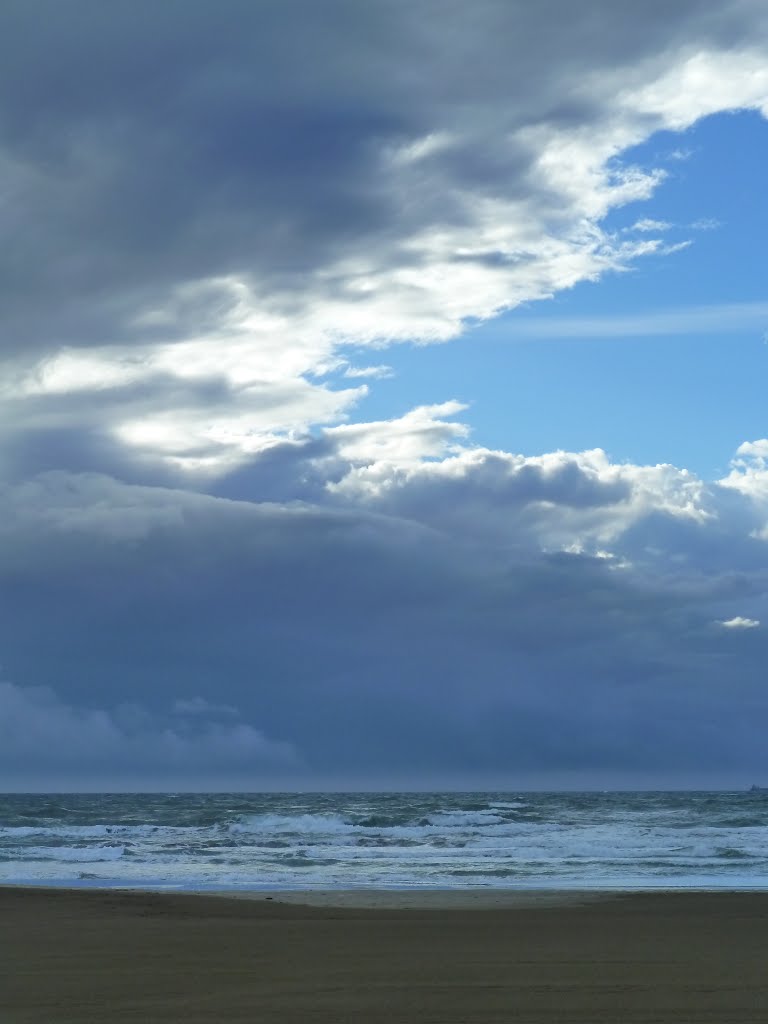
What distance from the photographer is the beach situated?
32.8ft

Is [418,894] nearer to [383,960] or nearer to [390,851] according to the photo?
[383,960]

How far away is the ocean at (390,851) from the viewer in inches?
1058

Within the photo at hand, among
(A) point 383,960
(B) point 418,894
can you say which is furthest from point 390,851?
(A) point 383,960

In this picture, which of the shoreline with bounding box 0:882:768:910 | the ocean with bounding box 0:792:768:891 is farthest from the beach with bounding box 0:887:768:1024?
the ocean with bounding box 0:792:768:891

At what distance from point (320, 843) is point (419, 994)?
30.7 m

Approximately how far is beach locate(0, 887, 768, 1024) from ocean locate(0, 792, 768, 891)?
19.3ft

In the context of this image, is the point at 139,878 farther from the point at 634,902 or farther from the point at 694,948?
the point at 694,948

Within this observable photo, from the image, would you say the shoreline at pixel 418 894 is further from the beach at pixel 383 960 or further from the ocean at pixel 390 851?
the ocean at pixel 390 851

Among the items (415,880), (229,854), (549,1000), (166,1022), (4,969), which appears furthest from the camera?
(229,854)

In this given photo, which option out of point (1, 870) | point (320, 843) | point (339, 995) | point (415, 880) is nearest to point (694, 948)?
point (339, 995)

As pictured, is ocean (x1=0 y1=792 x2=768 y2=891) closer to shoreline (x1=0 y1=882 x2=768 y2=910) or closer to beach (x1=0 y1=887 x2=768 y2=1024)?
shoreline (x1=0 y1=882 x2=768 y2=910)

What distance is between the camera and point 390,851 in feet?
121

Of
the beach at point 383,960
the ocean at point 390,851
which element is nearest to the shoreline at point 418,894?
the beach at point 383,960

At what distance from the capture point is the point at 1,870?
30328mm
